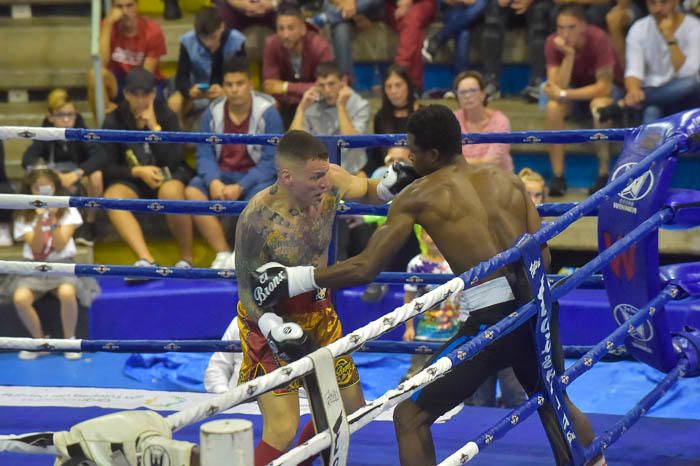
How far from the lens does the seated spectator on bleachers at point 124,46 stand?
783 cm

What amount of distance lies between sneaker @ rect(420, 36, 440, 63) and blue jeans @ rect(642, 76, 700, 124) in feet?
5.17

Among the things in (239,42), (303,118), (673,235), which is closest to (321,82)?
(303,118)

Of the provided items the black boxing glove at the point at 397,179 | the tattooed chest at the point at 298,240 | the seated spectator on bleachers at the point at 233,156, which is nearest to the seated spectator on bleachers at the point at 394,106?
the seated spectator on bleachers at the point at 233,156

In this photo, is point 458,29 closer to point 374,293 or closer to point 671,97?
point 671,97

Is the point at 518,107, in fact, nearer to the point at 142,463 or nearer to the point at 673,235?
the point at 673,235

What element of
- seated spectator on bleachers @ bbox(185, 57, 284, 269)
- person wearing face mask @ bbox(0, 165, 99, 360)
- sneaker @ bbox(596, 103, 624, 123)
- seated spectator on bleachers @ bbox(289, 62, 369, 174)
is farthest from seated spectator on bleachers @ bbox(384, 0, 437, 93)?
person wearing face mask @ bbox(0, 165, 99, 360)

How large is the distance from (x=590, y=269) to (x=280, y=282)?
2.93ft

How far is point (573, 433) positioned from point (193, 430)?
144cm

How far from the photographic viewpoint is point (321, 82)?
7.02 m

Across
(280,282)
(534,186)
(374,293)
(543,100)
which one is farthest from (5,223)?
(280,282)

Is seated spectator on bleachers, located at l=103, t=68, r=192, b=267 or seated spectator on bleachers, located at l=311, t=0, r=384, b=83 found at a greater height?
seated spectator on bleachers, located at l=311, t=0, r=384, b=83

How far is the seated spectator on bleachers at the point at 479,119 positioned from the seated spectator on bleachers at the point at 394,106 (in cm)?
32

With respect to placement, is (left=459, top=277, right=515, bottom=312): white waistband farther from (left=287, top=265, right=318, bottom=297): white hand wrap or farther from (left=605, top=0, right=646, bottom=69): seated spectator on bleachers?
(left=605, top=0, right=646, bottom=69): seated spectator on bleachers

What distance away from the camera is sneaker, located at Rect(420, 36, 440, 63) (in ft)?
26.2
